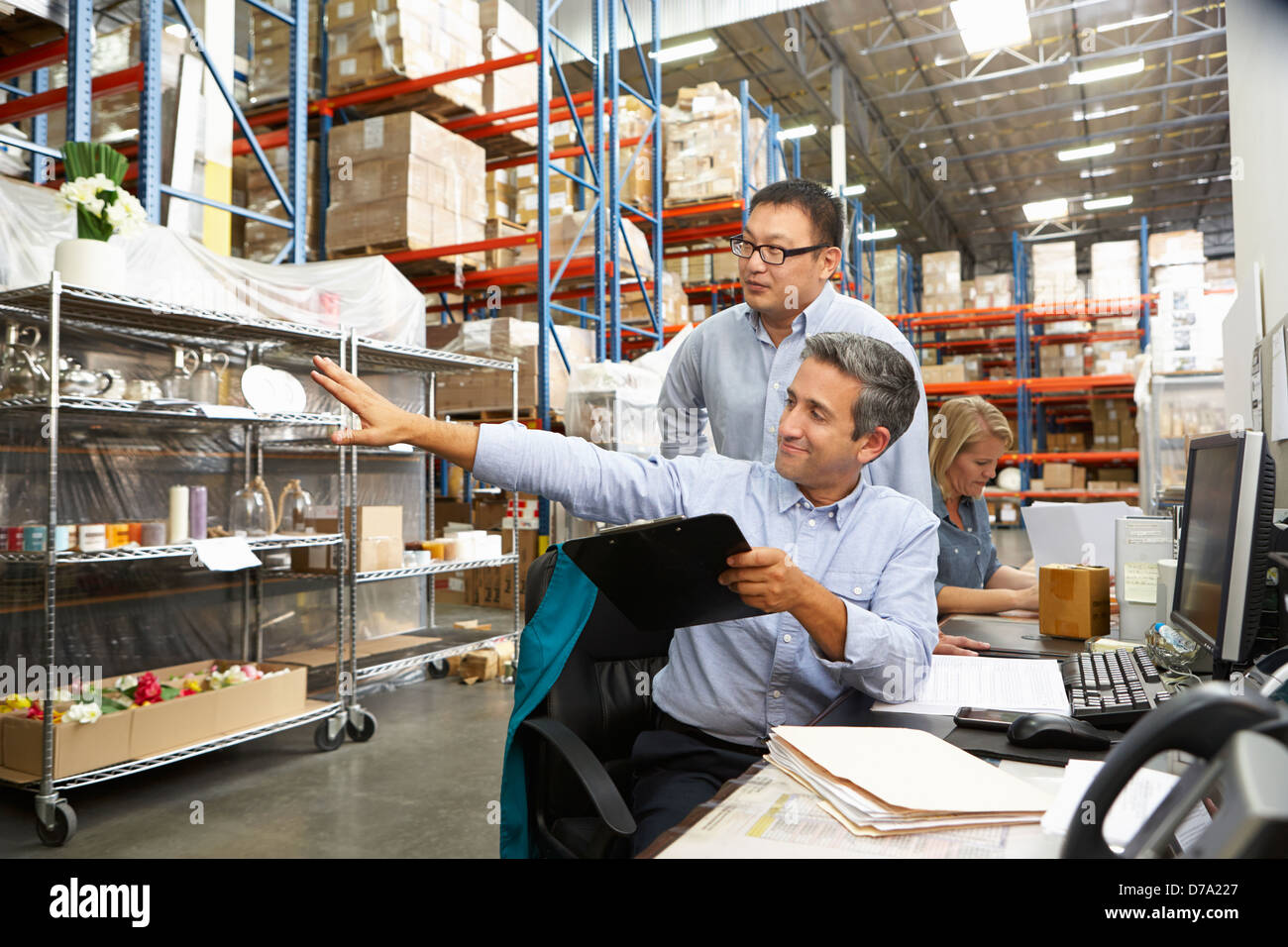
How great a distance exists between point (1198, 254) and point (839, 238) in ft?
33.7

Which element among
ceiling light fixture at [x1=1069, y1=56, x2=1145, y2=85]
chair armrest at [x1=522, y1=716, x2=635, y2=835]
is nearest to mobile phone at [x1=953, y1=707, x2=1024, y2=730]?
chair armrest at [x1=522, y1=716, x2=635, y2=835]

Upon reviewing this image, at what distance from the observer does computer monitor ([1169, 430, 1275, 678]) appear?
1284 millimetres

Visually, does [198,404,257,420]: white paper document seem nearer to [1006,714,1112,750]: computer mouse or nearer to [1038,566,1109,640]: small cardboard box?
[1038,566,1109,640]: small cardboard box

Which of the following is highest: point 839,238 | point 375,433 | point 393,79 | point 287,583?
point 393,79

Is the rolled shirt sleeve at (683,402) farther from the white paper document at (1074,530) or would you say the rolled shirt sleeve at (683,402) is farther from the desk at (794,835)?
the desk at (794,835)

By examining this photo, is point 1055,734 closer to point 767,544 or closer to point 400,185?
point 767,544

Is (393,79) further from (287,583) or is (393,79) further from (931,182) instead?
(931,182)

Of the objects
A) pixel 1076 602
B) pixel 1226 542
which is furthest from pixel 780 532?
pixel 1076 602

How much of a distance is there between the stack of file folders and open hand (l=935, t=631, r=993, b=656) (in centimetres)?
85

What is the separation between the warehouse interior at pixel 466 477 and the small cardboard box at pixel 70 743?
1cm

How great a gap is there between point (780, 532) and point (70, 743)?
2741mm

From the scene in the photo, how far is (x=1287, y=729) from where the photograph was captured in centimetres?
51

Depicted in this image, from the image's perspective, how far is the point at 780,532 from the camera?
5.58 feet

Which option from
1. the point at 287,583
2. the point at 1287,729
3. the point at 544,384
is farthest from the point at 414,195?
the point at 1287,729
